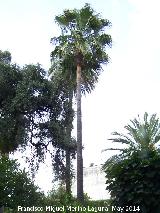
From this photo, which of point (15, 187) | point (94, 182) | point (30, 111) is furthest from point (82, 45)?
point (94, 182)

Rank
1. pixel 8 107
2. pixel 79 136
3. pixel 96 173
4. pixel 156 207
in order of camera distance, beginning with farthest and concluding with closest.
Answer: pixel 96 173
pixel 8 107
pixel 79 136
pixel 156 207

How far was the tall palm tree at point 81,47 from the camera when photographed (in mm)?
23500

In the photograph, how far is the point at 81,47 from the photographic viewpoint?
2312cm

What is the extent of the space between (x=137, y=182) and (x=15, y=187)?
415 cm

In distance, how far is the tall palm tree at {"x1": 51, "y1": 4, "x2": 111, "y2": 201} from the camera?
23.5 metres

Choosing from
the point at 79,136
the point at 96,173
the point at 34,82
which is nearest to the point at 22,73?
the point at 34,82

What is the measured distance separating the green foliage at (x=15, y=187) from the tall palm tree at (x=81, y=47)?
7986 mm

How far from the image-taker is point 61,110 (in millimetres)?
24734

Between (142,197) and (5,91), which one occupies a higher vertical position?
(5,91)

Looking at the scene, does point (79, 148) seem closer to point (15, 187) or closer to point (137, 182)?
point (15, 187)

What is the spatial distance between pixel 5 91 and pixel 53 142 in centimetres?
388

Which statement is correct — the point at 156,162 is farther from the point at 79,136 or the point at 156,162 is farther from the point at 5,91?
the point at 5,91

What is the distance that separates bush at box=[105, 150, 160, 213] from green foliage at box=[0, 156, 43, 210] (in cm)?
283

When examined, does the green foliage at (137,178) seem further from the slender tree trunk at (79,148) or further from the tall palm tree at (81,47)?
the tall palm tree at (81,47)
